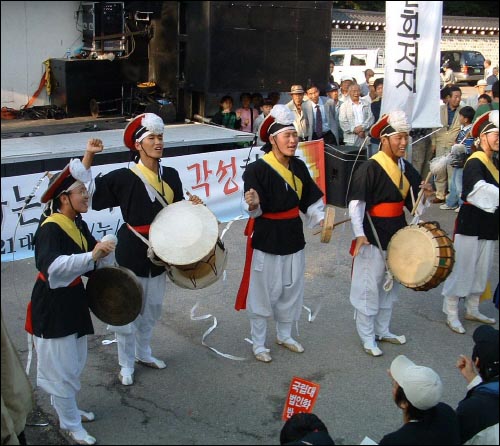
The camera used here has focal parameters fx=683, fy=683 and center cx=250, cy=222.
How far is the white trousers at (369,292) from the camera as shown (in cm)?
500

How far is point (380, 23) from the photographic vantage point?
69.1 feet

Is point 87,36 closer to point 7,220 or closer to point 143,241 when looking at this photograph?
point 7,220

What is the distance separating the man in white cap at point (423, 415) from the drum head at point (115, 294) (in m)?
1.60

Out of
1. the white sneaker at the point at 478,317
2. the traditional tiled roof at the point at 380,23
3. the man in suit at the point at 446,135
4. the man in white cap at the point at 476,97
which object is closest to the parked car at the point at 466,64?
the traditional tiled roof at the point at 380,23

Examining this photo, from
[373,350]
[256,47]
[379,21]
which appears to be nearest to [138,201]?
[373,350]

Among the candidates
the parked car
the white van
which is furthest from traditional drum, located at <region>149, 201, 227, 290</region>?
the parked car

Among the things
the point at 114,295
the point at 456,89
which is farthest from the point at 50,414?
the point at 456,89

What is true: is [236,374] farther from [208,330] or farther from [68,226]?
[68,226]

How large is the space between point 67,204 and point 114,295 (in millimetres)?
582

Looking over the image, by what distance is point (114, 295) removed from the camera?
3.88 meters

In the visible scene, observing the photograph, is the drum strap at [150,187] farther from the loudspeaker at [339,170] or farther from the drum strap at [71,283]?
the loudspeaker at [339,170]

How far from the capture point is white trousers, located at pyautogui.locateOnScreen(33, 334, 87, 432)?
370 centimetres

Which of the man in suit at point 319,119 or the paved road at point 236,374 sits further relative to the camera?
the man in suit at point 319,119

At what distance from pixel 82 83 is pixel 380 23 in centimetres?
1182
